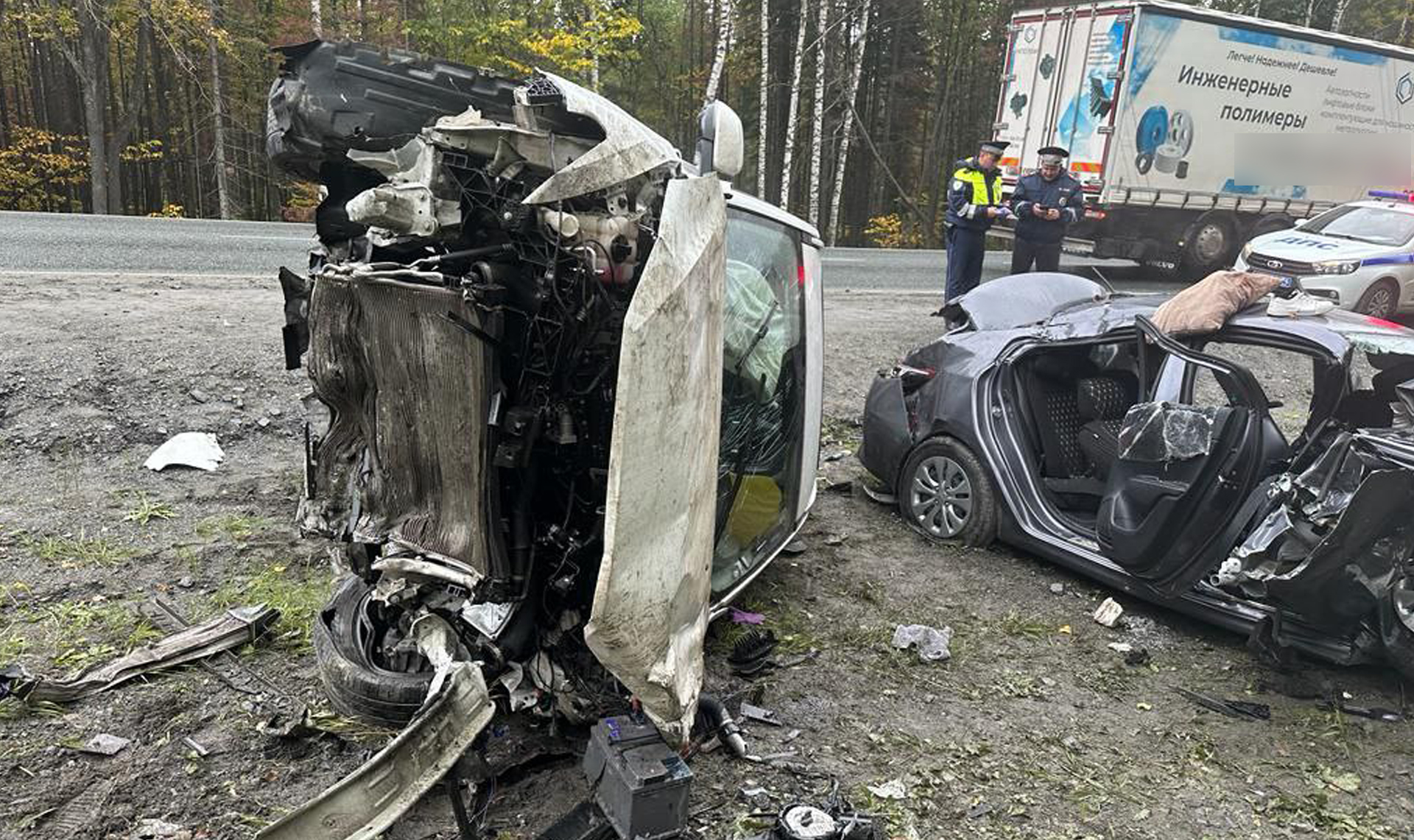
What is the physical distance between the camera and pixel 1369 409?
380 cm

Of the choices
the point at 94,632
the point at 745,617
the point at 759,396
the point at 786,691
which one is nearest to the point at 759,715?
the point at 786,691

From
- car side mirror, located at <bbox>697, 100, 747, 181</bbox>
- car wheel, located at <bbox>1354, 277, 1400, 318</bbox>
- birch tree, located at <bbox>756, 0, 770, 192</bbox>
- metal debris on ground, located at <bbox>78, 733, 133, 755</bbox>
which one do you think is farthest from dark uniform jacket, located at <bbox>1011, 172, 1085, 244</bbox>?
birch tree, located at <bbox>756, 0, 770, 192</bbox>

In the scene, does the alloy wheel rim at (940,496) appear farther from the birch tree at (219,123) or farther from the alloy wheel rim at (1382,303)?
the birch tree at (219,123)

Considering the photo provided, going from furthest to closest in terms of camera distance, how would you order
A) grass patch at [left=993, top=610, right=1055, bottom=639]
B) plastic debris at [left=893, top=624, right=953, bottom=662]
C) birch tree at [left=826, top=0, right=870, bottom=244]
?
birch tree at [left=826, top=0, right=870, bottom=244] < grass patch at [left=993, top=610, right=1055, bottom=639] < plastic debris at [left=893, top=624, right=953, bottom=662]

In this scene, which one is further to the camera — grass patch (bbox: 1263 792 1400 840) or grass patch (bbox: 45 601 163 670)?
grass patch (bbox: 45 601 163 670)

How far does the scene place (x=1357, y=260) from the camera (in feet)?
35.2

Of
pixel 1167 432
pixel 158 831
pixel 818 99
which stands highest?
pixel 818 99

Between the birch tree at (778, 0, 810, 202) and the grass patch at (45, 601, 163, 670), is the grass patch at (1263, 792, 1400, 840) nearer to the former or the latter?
the grass patch at (45, 601, 163, 670)

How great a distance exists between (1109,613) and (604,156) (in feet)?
10.8

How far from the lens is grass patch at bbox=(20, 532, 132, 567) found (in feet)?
13.4

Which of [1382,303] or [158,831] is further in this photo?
[1382,303]

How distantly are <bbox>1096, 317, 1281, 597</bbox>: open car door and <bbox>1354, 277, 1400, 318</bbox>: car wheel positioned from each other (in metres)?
8.68

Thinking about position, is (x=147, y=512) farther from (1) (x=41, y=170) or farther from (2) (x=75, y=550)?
(1) (x=41, y=170)

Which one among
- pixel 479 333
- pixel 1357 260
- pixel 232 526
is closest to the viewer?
pixel 479 333
